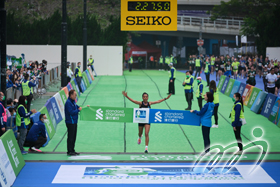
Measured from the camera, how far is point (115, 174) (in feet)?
34.6

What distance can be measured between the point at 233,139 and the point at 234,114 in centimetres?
252

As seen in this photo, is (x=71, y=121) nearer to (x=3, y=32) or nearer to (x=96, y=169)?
(x=96, y=169)

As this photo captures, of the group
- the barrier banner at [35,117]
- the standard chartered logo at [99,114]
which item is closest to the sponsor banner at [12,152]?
the barrier banner at [35,117]

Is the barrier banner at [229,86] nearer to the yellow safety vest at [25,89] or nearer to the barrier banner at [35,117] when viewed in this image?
the yellow safety vest at [25,89]

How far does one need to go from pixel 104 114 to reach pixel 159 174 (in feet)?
13.1

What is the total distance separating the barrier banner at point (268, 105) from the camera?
733 inches

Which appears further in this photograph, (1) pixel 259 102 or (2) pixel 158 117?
(1) pixel 259 102

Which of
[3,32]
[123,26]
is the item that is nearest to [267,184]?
[3,32]

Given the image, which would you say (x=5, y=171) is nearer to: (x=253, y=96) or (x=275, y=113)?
(x=275, y=113)

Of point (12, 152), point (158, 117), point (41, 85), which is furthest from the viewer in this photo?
point (41, 85)

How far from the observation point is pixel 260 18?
5428 cm

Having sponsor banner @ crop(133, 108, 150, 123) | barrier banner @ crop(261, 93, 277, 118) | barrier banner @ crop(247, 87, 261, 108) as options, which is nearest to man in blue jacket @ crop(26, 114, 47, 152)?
sponsor banner @ crop(133, 108, 150, 123)

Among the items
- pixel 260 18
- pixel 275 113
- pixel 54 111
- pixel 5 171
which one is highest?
pixel 260 18

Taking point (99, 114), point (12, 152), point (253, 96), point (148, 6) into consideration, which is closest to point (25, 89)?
point (99, 114)
